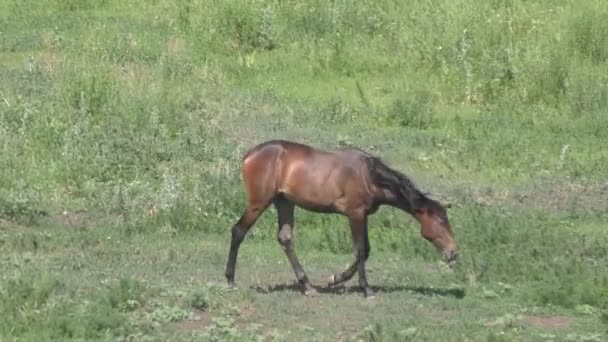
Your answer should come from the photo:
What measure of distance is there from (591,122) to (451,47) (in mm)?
3397

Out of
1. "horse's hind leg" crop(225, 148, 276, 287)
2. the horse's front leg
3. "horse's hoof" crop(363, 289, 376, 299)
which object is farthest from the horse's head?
"horse's hind leg" crop(225, 148, 276, 287)

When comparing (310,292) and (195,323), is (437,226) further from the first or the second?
(195,323)

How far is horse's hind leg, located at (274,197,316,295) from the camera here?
12164 mm

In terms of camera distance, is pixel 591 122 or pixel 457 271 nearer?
pixel 457 271

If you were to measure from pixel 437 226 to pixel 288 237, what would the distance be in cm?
132

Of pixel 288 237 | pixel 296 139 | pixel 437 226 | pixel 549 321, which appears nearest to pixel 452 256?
pixel 437 226

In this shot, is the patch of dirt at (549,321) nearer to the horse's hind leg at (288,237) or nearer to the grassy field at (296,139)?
the grassy field at (296,139)

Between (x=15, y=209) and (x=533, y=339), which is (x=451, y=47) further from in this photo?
(x=533, y=339)

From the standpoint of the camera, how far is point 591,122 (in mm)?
20250

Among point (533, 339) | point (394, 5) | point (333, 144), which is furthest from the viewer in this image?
point (394, 5)

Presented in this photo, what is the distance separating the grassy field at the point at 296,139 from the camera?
11.3 metres

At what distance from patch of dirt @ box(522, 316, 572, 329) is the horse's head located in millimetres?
1073

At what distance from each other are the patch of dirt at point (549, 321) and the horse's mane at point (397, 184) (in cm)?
142

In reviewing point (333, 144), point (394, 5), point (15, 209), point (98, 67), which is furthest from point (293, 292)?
point (394, 5)
